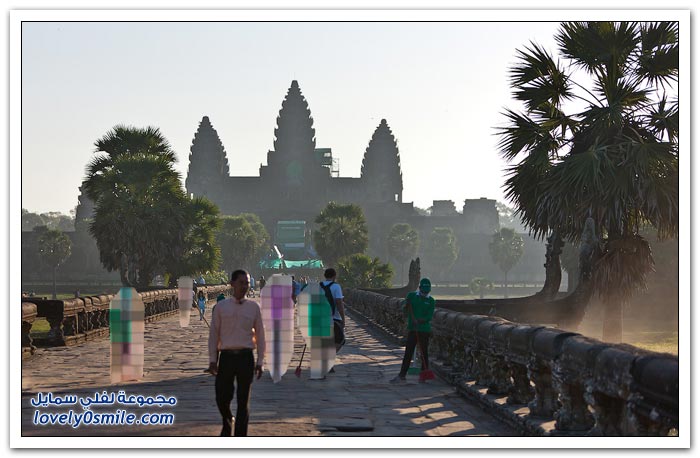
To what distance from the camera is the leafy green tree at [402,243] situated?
7318 inches

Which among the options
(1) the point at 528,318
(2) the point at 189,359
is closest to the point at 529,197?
(1) the point at 528,318

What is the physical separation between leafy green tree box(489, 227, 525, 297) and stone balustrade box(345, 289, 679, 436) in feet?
540

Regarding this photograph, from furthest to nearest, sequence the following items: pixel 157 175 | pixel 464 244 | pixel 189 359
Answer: pixel 464 244
pixel 157 175
pixel 189 359

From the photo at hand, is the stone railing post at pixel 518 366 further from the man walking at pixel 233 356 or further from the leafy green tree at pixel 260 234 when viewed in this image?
the leafy green tree at pixel 260 234

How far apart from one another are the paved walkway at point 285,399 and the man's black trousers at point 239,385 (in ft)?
2.83

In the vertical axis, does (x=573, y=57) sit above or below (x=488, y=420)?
above

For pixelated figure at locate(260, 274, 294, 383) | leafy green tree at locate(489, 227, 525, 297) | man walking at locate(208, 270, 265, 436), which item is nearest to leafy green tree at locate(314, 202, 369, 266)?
pixelated figure at locate(260, 274, 294, 383)

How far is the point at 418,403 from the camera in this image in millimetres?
13430

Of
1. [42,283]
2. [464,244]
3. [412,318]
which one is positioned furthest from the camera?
[464,244]

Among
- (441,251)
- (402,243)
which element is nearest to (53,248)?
(402,243)

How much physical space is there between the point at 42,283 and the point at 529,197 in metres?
123

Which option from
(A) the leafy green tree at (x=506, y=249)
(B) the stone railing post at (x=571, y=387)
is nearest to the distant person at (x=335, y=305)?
(B) the stone railing post at (x=571, y=387)

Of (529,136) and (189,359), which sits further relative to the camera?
(529,136)

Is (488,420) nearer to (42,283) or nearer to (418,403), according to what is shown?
(418,403)
